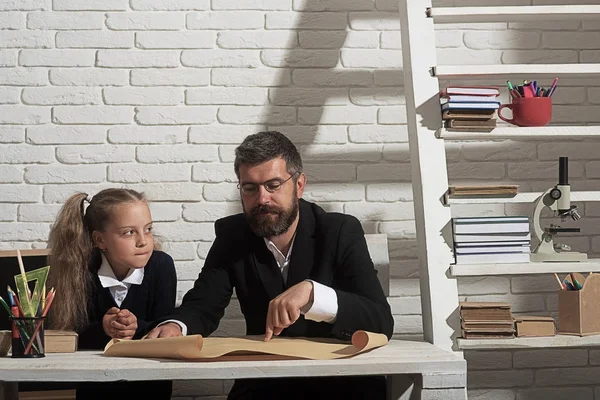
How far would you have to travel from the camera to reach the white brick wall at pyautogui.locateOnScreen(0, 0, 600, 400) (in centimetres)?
344

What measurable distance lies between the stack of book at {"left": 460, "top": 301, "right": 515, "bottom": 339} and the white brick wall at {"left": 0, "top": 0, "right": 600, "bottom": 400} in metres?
0.68

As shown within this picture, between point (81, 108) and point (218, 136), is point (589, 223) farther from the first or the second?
point (81, 108)

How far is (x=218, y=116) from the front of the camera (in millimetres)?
3467

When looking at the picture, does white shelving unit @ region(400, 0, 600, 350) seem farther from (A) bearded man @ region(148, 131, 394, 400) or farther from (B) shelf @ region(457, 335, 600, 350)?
(A) bearded man @ region(148, 131, 394, 400)

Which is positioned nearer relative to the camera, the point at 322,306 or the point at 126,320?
the point at 322,306

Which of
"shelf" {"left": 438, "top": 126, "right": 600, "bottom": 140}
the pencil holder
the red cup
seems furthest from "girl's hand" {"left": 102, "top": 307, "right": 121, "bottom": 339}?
the red cup

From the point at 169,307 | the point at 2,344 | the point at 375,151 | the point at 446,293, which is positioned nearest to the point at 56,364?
the point at 2,344

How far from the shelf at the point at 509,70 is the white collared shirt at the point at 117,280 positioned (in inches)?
46.4

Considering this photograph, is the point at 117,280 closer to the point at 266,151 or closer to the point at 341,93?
the point at 266,151

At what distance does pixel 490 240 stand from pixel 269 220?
2.43 feet

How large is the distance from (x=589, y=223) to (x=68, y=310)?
2.07 metres

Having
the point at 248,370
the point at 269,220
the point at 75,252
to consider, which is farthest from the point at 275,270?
the point at 248,370

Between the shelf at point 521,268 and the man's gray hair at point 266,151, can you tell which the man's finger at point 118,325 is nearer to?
the man's gray hair at point 266,151

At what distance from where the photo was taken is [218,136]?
11.4 ft
